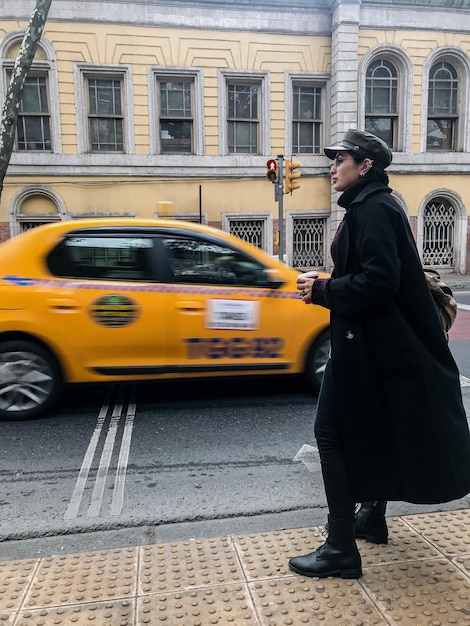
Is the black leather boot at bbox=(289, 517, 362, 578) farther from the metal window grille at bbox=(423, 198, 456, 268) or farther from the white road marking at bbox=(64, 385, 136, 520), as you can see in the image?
the metal window grille at bbox=(423, 198, 456, 268)

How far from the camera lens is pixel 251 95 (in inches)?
663

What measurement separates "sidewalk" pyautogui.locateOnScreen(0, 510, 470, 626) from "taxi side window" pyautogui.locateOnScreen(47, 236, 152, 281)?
8.70 ft

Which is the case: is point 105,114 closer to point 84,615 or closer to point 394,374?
point 394,374

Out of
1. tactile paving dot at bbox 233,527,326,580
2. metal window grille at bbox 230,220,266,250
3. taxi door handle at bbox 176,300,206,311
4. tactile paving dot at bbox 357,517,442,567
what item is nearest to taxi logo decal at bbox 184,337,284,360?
taxi door handle at bbox 176,300,206,311

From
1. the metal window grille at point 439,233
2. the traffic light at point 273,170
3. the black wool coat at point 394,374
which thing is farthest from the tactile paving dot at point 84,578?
the metal window grille at point 439,233

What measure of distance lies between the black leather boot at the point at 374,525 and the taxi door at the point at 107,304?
8.57ft

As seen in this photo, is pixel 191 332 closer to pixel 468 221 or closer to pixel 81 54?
pixel 81 54

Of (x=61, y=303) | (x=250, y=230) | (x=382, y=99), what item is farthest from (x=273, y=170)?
(x=61, y=303)

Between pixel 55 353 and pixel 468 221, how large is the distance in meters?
16.9

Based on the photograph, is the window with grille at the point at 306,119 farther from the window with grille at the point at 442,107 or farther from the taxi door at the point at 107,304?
the taxi door at the point at 107,304

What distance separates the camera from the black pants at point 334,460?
2.31m

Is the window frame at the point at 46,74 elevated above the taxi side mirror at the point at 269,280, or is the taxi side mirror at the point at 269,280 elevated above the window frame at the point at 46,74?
the window frame at the point at 46,74

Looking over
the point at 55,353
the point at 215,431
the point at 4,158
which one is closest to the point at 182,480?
the point at 215,431

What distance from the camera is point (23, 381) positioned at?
15.2 feet
